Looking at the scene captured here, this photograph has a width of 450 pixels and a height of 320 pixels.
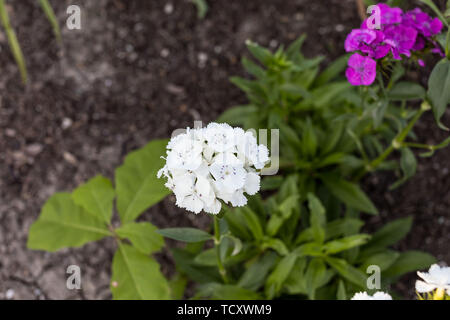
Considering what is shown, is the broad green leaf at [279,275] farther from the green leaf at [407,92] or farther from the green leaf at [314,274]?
the green leaf at [407,92]

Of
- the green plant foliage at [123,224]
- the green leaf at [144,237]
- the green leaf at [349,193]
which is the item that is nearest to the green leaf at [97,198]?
the green plant foliage at [123,224]

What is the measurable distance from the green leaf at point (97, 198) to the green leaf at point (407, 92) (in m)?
1.48

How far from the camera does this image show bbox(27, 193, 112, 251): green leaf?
2.29 m

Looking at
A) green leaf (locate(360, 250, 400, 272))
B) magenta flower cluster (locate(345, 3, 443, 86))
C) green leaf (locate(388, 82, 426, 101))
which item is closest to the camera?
magenta flower cluster (locate(345, 3, 443, 86))

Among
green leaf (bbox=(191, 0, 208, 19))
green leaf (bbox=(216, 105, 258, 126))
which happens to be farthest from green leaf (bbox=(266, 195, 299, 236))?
green leaf (bbox=(191, 0, 208, 19))

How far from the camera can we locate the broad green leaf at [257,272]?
2.21m

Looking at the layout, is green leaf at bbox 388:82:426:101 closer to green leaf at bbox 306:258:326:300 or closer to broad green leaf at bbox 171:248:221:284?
green leaf at bbox 306:258:326:300

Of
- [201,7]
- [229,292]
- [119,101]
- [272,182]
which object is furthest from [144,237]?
[201,7]

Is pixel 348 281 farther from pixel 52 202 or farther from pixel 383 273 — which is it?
pixel 52 202

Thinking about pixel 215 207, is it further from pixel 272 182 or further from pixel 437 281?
pixel 272 182

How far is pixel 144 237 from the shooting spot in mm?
2154

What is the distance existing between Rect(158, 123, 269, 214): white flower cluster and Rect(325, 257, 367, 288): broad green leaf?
0.89 m

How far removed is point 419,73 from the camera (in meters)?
2.98

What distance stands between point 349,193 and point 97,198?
1376mm
